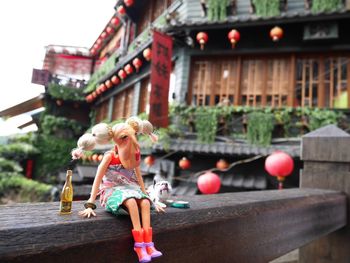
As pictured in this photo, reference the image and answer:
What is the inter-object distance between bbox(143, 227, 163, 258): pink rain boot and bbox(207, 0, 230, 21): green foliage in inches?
383

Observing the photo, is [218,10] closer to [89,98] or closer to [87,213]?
[87,213]

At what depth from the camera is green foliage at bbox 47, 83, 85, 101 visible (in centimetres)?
1927

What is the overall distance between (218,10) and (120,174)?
9.65 meters

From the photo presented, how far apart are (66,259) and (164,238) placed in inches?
12.2

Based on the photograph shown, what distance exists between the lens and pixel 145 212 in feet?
2.77

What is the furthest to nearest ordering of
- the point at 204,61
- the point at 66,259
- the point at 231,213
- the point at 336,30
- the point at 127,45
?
the point at 127,45 → the point at 204,61 → the point at 336,30 → the point at 231,213 → the point at 66,259

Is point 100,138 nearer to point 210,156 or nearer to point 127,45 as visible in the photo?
point 210,156

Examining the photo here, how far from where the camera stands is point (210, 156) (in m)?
9.36

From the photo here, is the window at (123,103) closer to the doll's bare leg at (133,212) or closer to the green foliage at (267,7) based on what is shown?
the green foliage at (267,7)

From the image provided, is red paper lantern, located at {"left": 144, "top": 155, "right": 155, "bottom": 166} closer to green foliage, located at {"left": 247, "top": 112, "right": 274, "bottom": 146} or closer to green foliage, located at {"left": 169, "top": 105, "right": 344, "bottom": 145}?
Result: green foliage, located at {"left": 169, "top": 105, "right": 344, "bottom": 145}

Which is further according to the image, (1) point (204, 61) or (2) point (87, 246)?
(1) point (204, 61)

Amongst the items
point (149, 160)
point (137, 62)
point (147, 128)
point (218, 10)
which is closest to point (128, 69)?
point (137, 62)

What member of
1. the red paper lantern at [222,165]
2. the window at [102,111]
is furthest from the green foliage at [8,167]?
the red paper lantern at [222,165]

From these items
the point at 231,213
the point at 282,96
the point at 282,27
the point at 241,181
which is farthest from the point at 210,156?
the point at 231,213
